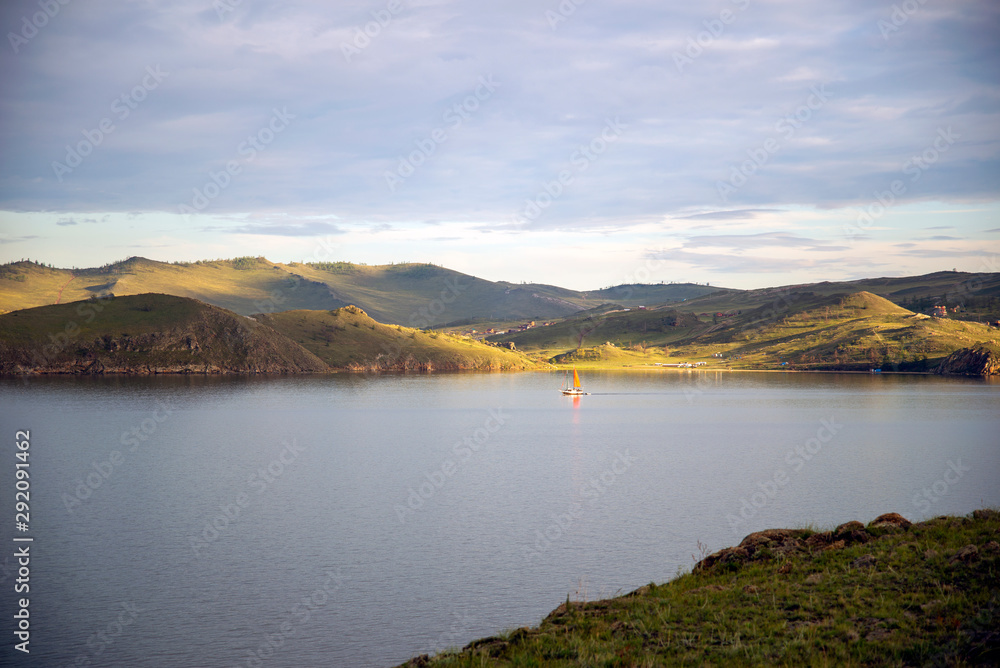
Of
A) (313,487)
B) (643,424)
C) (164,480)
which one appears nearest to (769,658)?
(313,487)

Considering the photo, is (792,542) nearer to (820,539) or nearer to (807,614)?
(820,539)

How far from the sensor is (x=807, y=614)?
20.1 m

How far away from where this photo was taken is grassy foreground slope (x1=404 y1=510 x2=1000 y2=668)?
17594mm

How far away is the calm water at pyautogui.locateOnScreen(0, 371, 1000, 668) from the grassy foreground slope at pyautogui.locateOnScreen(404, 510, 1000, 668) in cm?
719

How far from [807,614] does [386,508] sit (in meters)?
34.5

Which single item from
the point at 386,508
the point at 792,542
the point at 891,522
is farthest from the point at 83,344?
the point at 891,522

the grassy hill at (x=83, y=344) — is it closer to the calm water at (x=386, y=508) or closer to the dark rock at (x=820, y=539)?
the calm water at (x=386, y=508)

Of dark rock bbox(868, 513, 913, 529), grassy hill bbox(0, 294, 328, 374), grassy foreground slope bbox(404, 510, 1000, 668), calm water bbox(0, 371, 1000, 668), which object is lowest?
calm water bbox(0, 371, 1000, 668)

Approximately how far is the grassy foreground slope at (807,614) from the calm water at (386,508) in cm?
719

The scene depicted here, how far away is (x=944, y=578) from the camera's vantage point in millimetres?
21062

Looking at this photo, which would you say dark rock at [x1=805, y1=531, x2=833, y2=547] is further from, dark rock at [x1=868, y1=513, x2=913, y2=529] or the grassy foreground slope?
dark rock at [x1=868, y1=513, x2=913, y2=529]

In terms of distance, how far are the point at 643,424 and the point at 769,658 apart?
90.9m

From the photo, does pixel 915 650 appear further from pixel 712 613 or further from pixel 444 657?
pixel 444 657

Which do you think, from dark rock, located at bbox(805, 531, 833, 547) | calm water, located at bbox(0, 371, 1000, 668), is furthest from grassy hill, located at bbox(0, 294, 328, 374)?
dark rock, located at bbox(805, 531, 833, 547)
